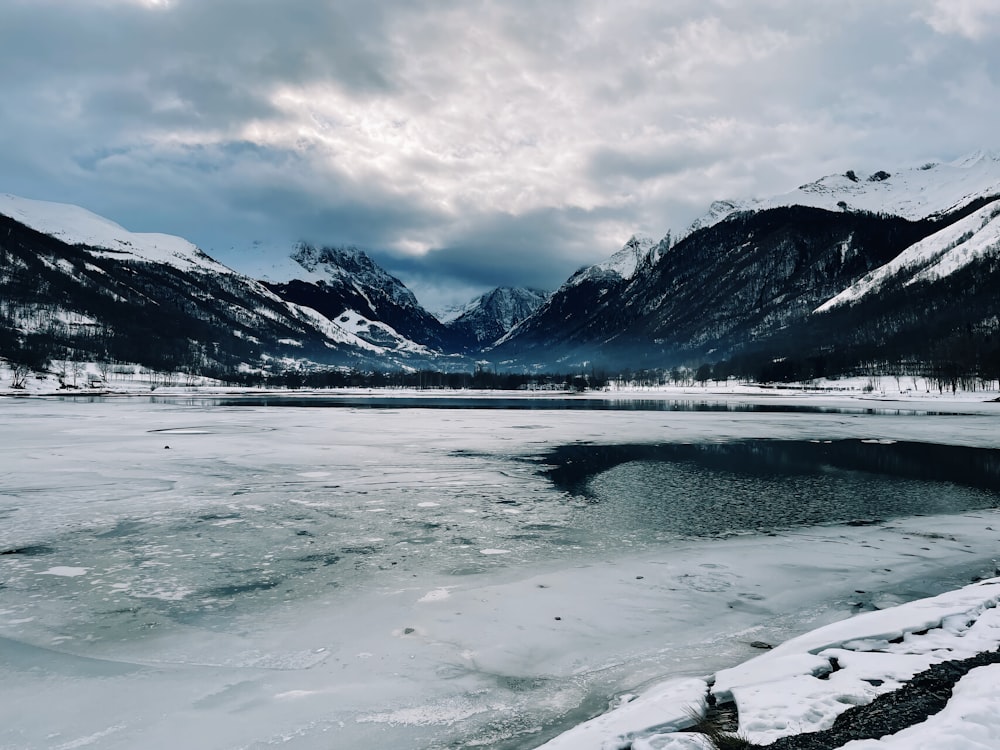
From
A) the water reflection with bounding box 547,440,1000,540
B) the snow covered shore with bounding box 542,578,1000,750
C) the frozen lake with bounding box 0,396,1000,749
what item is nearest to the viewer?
the snow covered shore with bounding box 542,578,1000,750

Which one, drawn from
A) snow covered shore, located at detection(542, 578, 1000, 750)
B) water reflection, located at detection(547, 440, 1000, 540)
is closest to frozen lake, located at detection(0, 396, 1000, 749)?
water reflection, located at detection(547, 440, 1000, 540)

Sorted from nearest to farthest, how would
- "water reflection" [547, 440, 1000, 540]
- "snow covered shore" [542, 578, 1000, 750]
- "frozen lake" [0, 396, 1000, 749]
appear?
"snow covered shore" [542, 578, 1000, 750]
"frozen lake" [0, 396, 1000, 749]
"water reflection" [547, 440, 1000, 540]

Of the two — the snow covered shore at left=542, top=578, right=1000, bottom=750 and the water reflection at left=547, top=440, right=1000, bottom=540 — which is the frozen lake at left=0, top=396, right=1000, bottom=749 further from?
the snow covered shore at left=542, top=578, right=1000, bottom=750

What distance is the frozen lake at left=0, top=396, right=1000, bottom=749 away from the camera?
651 cm

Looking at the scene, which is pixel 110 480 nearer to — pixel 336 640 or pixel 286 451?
pixel 286 451

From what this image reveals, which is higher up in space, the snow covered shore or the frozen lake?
the snow covered shore

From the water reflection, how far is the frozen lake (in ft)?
0.64

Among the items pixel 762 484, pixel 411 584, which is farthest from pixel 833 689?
pixel 762 484

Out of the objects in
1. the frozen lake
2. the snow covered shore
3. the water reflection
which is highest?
the snow covered shore

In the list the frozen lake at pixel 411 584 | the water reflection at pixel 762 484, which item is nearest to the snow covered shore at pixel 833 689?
the frozen lake at pixel 411 584

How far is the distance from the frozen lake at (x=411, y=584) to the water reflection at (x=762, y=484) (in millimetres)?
195

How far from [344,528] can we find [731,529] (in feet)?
34.1

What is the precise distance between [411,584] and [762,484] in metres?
16.6

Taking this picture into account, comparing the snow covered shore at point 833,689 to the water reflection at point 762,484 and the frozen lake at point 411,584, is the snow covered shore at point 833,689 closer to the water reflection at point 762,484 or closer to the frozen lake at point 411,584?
the frozen lake at point 411,584
